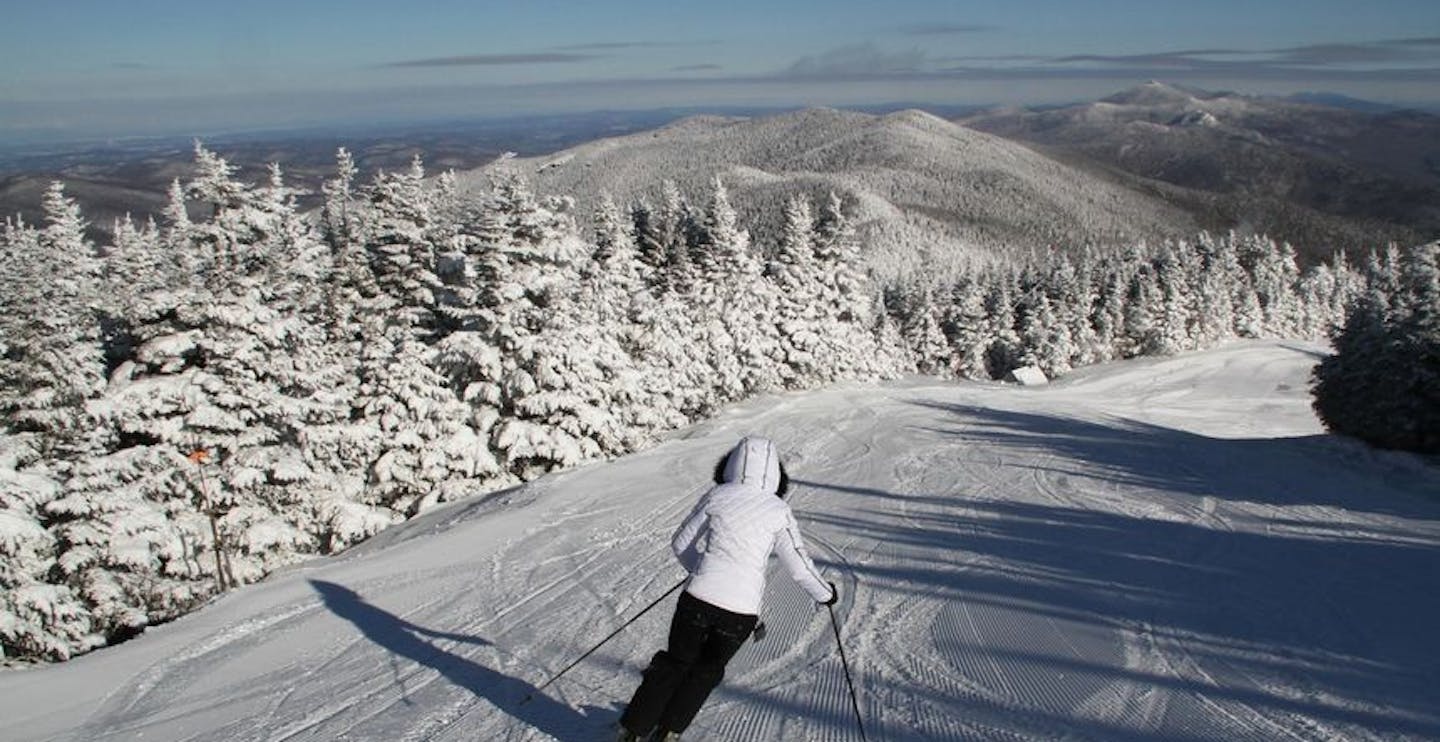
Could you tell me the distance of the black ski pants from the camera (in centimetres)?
479

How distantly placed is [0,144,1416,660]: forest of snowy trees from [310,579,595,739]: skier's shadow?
9.91m

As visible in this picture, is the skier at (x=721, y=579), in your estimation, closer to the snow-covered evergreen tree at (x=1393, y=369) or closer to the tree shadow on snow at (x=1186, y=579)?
the tree shadow on snow at (x=1186, y=579)

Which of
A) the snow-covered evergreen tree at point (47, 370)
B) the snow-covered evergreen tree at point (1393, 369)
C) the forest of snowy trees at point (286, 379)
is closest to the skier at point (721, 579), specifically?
the forest of snowy trees at point (286, 379)

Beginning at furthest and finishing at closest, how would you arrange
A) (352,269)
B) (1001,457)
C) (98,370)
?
(352,269)
(98,370)
(1001,457)

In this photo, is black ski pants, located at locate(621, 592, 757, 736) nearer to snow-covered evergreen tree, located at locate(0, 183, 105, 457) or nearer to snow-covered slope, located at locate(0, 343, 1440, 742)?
snow-covered slope, located at locate(0, 343, 1440, 742)

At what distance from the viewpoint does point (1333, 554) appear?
9805 mm

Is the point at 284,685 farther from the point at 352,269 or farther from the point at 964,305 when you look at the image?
the point at 964,305

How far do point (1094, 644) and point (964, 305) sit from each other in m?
66.5

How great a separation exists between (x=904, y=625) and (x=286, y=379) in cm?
1625

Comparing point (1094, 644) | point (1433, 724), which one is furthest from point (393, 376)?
point (1433, 724)

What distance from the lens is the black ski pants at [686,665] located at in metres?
4.79

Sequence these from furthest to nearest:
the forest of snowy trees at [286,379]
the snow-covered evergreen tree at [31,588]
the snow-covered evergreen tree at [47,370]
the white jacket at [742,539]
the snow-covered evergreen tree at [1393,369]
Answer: the snow-covered evergreen tree at [1393,369]
the snow-covered evergreen tree at [47,370]
the forest of snowy trees at [286,379]
the snow-covered evergreen tree at [31,588]
the white jacket at [742,539]

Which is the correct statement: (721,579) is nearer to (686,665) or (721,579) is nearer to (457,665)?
(686,665)

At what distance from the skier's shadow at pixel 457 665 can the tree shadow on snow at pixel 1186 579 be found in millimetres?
2534
